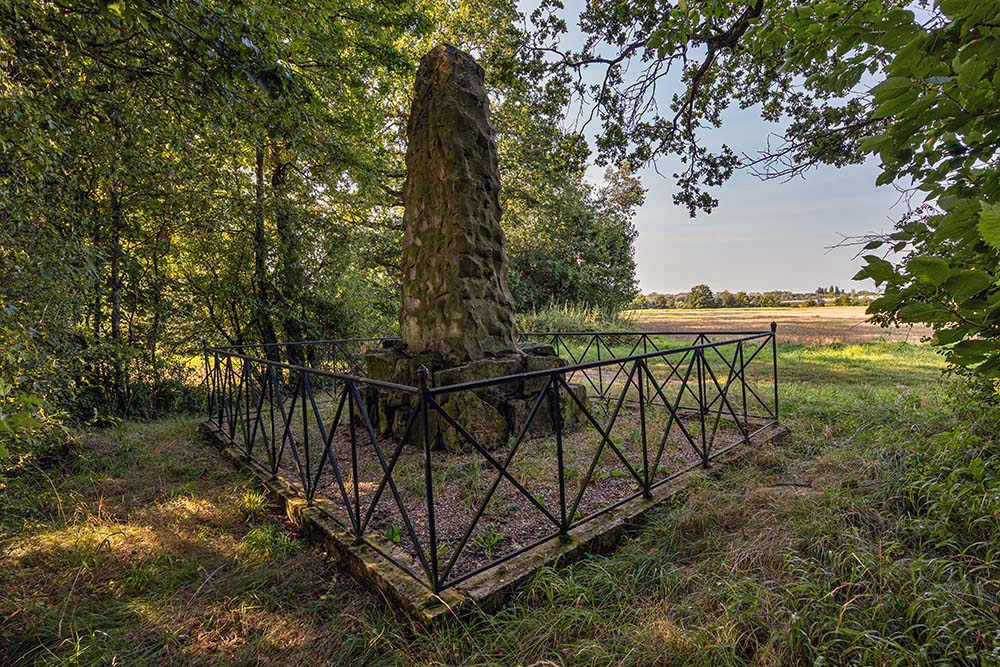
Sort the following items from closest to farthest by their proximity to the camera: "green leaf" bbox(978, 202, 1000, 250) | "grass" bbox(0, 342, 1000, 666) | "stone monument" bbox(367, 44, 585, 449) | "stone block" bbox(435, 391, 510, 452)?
"green leaf" bbox(978, 202, 1000, 250)
"grass" bbox(0, 342, 1000, 666)
"stone block" bbox(435, 391, 510, 452)
"stone monument" bbox(367, 44, 585, 449)

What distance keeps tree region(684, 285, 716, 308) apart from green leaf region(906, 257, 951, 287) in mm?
39982

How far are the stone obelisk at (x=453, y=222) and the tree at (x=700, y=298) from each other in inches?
1447

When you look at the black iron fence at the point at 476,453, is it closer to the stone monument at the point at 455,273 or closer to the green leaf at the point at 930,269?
the stone monument at the point at 455,273

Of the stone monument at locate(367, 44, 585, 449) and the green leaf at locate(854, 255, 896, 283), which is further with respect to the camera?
the stone monument at locate(367, 44, 585, 449)

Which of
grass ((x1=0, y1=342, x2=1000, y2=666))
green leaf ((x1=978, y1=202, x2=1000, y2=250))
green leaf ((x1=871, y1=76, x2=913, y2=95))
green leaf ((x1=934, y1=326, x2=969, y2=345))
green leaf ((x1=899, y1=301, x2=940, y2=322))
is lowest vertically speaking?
grass ((x1=0, y1=342, x2=1000, y2=666))

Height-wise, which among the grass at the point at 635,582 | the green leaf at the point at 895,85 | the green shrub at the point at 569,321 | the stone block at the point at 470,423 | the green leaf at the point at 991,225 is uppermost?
the green leaf at the point at 895,85

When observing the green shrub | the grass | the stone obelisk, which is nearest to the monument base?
the stone obelisk

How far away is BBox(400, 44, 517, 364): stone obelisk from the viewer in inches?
172

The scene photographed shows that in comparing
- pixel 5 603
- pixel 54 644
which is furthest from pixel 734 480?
pixel 5 603

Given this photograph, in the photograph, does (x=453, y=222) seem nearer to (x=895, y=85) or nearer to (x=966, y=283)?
(x=895, y=85)

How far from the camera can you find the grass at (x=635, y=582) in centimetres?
179

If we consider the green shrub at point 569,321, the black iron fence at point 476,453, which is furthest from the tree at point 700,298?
the black iron fence at point 476,453

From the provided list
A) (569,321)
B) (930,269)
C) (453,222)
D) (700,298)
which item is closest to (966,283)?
(930,269)

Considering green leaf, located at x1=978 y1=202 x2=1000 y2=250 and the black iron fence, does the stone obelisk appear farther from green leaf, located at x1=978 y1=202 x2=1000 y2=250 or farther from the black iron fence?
green leaf, located at x1=978 y1=202 x2=1000 y2=250
